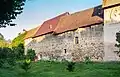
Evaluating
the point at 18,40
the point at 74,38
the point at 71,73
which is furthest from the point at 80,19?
the point at 18,40

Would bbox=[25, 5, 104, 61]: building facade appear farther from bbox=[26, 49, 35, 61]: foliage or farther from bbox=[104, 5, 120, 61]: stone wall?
bbox=[104, 5, 120, 61]: stone wall

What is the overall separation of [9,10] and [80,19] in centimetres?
2630

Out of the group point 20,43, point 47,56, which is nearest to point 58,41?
point 47,56

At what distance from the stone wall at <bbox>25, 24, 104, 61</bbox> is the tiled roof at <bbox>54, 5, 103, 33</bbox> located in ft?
2.12

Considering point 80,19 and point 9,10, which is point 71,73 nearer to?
point 9,10

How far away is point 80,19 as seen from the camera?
39.3 m

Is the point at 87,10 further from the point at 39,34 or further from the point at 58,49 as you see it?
the point at 39,34

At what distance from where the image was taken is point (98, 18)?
115 feet

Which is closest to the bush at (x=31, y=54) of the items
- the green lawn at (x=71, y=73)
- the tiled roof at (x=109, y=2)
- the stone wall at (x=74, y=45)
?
the stone wall at (x=74, y=45)

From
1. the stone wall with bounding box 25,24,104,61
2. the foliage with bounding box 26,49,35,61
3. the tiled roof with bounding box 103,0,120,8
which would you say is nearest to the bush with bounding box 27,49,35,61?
the foliage with bounding box 26,49,35,61

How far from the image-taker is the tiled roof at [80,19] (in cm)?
3546

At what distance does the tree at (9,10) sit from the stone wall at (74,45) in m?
20.7

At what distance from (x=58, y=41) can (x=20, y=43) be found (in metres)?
19.4

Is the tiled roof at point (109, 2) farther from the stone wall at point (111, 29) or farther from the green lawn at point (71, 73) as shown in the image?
the green lawn at point (71, 73)
